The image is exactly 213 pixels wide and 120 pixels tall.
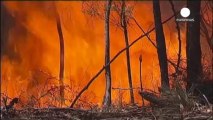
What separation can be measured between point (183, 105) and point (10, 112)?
6.91ft

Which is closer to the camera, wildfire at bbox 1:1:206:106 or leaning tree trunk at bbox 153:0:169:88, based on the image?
leaning tree trunk at bbox 153:0:169:88

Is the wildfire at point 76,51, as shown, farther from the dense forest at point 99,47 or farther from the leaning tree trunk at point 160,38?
the leaning tree trunk at point 160,38

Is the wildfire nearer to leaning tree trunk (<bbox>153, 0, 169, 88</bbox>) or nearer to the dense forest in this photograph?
the dense forest

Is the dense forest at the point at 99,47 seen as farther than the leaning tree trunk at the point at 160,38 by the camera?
Yes

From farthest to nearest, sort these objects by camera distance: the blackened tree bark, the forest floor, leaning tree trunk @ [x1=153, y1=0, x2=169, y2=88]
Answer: leaning tree trunk @ [x1=153, y1=0, x2=169, y2=88] < the blackened tree bark < the forest floor

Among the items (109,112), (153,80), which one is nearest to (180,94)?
(109,112)

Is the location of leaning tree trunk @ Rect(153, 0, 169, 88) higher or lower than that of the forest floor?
higher

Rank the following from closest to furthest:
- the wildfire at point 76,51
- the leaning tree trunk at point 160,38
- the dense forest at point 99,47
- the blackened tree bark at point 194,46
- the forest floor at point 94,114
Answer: the forest floor at point 94,114
the blackened tree bark at point 194,46
the leaning tree trunk at point 160,38
the dense forest at point 99,47
the wildfire at point 76,51

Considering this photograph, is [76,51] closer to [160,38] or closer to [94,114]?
[160,38]

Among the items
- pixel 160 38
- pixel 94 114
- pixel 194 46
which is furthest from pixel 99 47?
pixel 94 114

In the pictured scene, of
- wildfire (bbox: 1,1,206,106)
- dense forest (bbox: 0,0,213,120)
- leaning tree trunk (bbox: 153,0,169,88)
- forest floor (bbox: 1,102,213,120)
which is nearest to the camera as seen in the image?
forest floor (bbox: 1,102,213,120)

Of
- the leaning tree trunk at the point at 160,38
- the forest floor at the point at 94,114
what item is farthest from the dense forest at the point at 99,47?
the forest floor at the point at 94,114

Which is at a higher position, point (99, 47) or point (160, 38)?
point (99, 47)

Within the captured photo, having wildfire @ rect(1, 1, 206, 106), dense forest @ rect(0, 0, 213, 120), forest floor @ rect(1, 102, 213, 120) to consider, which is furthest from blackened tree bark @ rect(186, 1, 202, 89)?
forest floor @ rect(1, 102, 213, 120)
